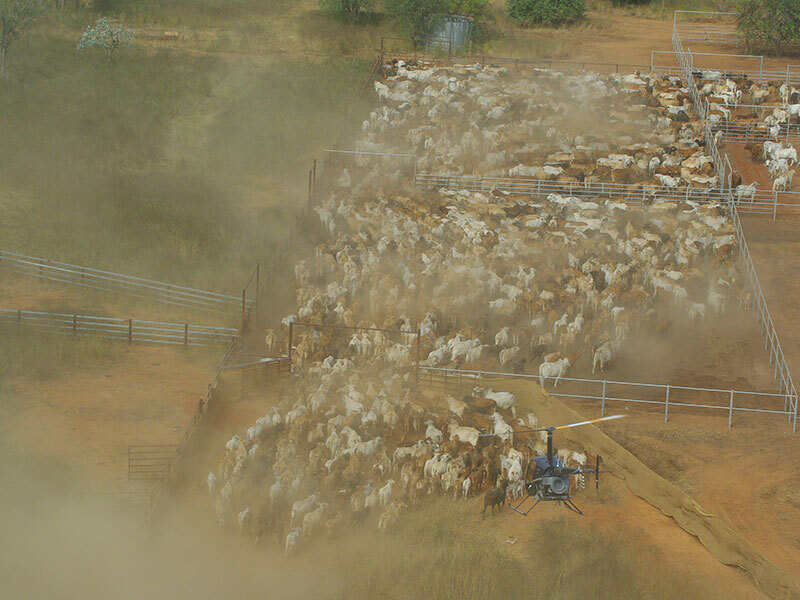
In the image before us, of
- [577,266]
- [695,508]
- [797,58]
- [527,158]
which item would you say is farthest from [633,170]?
[695,508]

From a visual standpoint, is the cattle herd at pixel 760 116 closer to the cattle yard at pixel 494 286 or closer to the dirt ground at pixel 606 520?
the cattle yard at pixel 494 286

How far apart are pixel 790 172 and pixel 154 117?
95.1 feet

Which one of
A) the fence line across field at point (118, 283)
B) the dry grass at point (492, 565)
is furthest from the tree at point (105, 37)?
the dry grass at point (492, 565)

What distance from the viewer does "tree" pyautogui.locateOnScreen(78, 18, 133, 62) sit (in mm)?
56906

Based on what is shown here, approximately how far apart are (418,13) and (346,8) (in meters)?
5.31

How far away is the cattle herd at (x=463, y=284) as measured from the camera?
26828 mm

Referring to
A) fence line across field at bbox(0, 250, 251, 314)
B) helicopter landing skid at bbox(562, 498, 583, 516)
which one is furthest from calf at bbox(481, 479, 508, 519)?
fence line across field at bbox(0, 250, 251, 314)

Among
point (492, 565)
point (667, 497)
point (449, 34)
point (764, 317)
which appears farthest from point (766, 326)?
point (449, 34)

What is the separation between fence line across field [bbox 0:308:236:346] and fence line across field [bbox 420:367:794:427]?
7.76m

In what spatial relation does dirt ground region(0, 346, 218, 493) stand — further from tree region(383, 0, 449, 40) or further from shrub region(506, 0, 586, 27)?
shrub region(506, 0, 586, 27)

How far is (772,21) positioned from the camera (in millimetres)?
61219

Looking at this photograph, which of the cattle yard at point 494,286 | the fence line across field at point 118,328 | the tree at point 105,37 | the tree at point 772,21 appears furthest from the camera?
the tree at point 772,21

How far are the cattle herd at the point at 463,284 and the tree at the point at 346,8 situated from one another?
332 inches

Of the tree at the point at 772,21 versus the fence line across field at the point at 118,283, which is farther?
the tree at the point at 772,21
